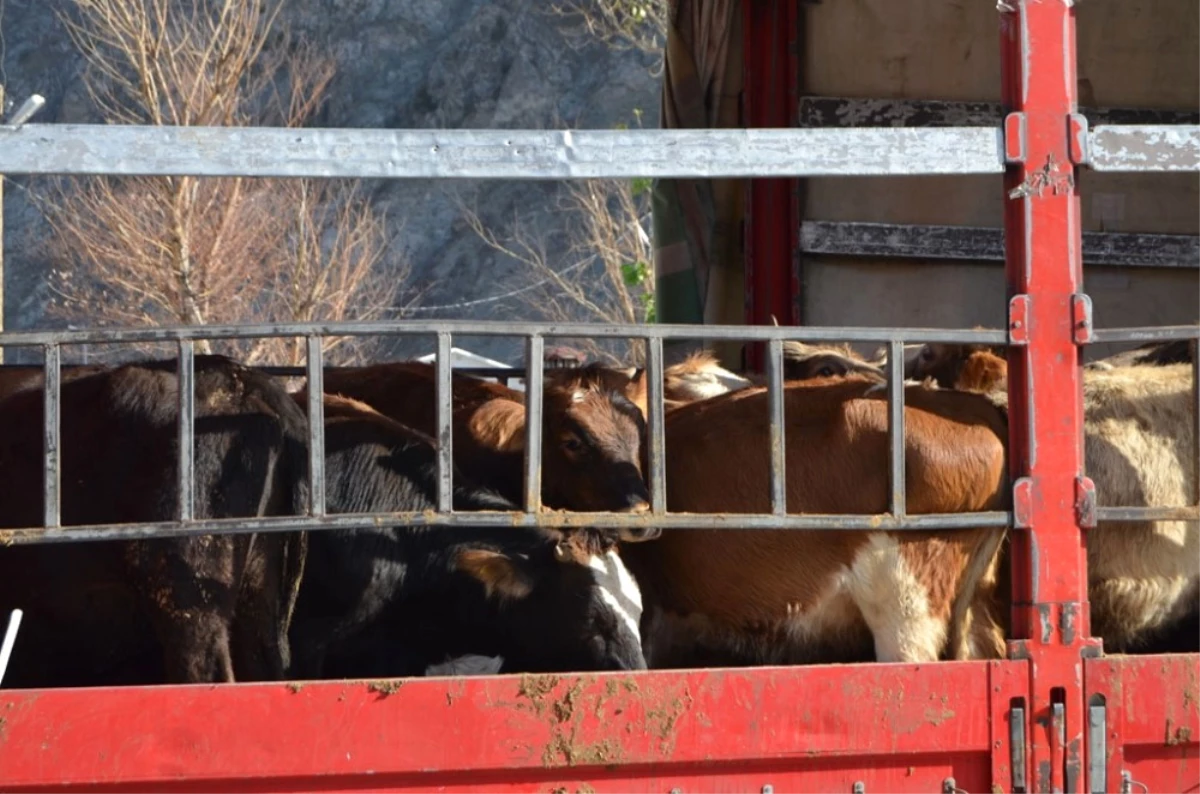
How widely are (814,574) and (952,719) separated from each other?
1328 mm

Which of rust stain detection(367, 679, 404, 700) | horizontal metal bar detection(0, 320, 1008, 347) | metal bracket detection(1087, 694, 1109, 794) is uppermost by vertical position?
horizontal metal bar detection(0, 320, 1008, 347)

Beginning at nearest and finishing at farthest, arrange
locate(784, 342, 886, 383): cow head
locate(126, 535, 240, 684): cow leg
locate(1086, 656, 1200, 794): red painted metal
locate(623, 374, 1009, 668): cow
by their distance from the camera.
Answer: locate(1086, 656, 1200, 794): red painted metal → locate(126, 535, 240, 684): cow leg → locate(623, 374, 1009, 668): cow → locate(784, 342, 886, 383): cow head

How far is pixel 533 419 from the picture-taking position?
4043 millimetres

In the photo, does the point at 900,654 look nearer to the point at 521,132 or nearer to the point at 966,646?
the point at 966,646

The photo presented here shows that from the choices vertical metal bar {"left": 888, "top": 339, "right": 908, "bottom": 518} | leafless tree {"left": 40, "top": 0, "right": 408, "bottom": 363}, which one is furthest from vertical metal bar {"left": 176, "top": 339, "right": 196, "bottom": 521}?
leafless tree {"left": 40, "top": 0, "right": 408, "bottom": 363}

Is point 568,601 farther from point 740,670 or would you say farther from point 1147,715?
point 1147,715

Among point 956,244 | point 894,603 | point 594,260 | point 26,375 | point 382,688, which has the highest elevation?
point 594,260

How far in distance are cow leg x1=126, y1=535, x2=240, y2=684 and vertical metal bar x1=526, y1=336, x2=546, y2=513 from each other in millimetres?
1092

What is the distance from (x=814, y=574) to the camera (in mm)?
5172

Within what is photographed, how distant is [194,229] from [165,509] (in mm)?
16557

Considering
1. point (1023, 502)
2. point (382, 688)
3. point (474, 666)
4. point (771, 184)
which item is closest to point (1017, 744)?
point (1023, 502)

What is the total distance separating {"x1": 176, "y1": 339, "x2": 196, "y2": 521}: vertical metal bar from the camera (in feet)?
12.3

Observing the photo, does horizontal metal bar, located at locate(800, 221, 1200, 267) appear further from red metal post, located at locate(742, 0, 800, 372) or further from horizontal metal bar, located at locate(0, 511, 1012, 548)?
horizontal metal bar, located at locate(0, 511, 1012, 548)

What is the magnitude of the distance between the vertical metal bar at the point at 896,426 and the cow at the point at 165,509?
1.89 meters
